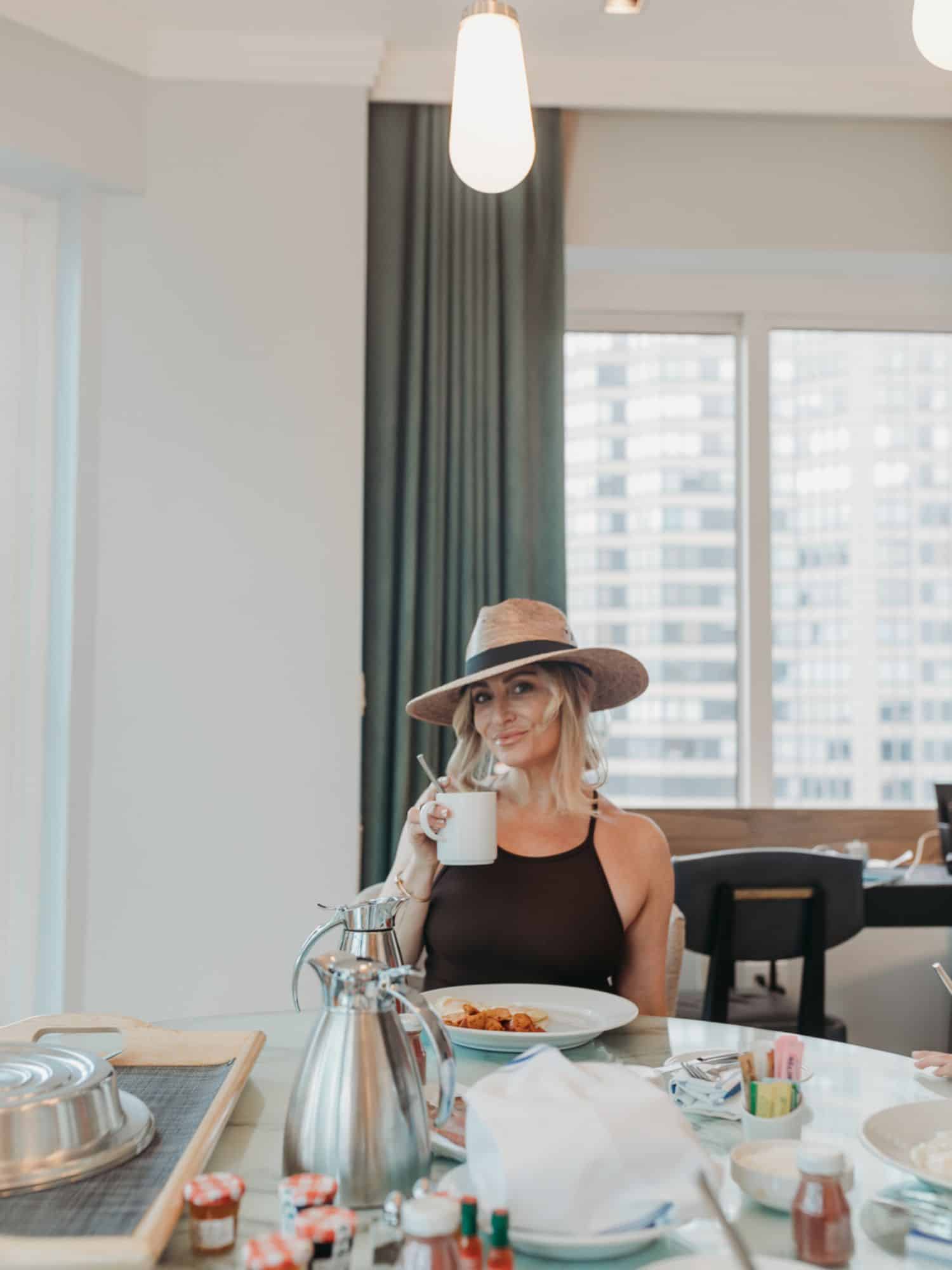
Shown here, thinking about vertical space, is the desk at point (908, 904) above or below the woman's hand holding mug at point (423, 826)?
below

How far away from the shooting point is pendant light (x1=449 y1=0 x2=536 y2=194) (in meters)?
1.22

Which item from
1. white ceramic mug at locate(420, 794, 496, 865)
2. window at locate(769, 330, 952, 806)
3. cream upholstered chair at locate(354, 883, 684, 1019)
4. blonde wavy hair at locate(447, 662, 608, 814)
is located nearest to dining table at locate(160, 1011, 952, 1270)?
white ceramic mug at locate(420, 794, 496, 865)

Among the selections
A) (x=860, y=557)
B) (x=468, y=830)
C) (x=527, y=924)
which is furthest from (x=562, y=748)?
(x=860, y=557)

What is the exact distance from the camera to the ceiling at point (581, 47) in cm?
278

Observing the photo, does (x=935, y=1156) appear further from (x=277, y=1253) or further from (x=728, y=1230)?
(x=277, y=1253)

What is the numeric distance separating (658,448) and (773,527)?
40cm

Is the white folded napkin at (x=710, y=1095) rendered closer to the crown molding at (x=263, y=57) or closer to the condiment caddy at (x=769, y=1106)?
the condiment caddy at (x=769, y=1106)

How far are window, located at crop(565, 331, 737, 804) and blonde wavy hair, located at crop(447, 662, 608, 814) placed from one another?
133 centimetres

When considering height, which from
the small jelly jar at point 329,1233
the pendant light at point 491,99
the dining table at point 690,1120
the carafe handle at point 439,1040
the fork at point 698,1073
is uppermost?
the pendant light at point 491,99

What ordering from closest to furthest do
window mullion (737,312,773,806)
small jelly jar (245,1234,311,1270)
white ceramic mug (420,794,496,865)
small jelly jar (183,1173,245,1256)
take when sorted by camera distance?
small jelly jar (245,1234,311,1270)
small jelly jar (183,1173,245,1256)
white ceramic mug (420,794,496,865)
window mullion (737,312,773,806)

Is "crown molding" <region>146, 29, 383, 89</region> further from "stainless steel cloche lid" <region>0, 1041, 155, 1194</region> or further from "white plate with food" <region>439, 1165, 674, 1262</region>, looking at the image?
"white plate with food" <region>439, 1165, 674, 1262</region>

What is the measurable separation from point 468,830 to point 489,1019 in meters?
0.32

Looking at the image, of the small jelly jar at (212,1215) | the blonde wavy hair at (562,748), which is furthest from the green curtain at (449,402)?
the small jelly jar at (212,1215)

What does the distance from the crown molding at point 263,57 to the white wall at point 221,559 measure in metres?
0.04
